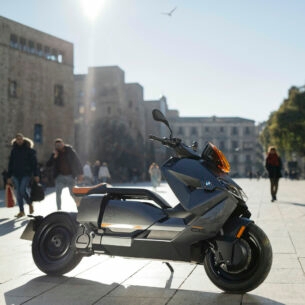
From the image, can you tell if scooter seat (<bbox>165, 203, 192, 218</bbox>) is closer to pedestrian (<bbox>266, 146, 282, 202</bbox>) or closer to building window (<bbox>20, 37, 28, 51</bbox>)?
pedestrian (<bbox>266, 146, 282, 202</bbox>)

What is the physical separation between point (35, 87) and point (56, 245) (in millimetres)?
39728

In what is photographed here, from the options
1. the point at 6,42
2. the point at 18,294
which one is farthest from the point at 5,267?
the point at 6,42

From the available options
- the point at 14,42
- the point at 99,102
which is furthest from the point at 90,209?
the point at 99,102

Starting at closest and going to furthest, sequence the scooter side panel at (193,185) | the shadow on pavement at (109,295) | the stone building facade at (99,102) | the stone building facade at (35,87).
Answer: the shadow on pavement at (109,295)
the scooter side panel at (193,185)
the stone building facade at (35,87)
the stone building facade at (99,102)

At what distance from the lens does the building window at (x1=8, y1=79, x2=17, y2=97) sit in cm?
4038

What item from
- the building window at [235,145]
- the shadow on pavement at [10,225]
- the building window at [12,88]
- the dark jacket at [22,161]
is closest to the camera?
the shadow on pavement at [10,225]

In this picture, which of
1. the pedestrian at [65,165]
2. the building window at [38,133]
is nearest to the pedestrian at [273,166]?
the pedestrian at [65,165]

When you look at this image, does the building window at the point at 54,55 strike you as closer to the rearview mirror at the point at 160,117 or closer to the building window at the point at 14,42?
the building window at the point at 14,42

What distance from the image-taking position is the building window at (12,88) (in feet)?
132

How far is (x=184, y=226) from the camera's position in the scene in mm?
4410

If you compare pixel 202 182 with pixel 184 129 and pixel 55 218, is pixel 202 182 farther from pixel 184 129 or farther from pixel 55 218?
pixel 184 129

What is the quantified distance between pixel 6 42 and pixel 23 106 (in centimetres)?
516

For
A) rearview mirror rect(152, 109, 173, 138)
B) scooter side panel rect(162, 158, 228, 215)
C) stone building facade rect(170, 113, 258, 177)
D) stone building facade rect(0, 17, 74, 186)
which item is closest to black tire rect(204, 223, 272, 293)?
scooter side panel rect(162, 158, 228, 215)

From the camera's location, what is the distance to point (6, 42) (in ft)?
131
